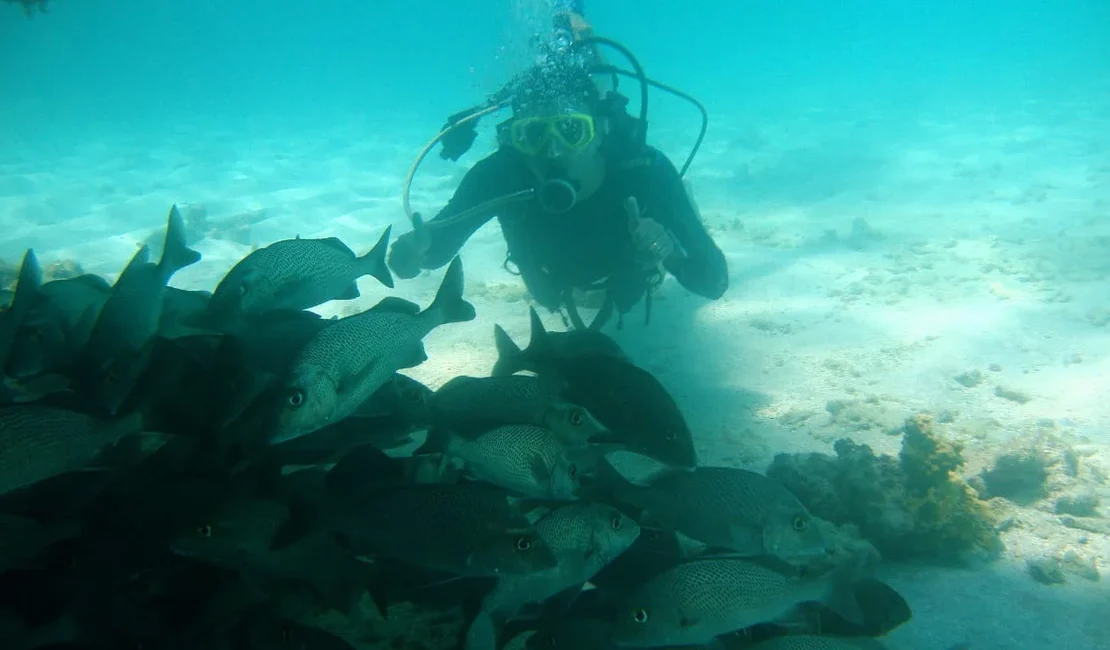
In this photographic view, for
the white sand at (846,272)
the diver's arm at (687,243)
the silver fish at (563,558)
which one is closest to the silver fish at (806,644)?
the silver fish at (563,558)

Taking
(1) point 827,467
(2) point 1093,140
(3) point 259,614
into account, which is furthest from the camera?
(2) point 1093,140

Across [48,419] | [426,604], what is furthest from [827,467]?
[48,419]

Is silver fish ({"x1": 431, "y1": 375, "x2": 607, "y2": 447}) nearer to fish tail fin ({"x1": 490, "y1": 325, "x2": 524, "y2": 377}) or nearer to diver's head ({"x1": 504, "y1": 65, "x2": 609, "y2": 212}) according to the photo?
fish tail fin ({"x1": 490, "y1": 325, "x2": 524, "y2": 377})

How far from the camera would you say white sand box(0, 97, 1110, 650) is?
5.18 metres

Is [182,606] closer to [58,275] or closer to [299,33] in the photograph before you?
[58,275]

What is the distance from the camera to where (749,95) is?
4388 centimetres

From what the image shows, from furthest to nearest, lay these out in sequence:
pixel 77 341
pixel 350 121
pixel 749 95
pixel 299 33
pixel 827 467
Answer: pixel 299 33, pixel 749 95, pixel 350 121, pixel 827 467, pixel 77 341

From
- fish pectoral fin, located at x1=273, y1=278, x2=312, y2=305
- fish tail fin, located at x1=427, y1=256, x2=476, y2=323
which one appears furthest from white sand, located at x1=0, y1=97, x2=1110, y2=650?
fish pectoral fin, located at x1=273, y1=278, x2=312, y2=305

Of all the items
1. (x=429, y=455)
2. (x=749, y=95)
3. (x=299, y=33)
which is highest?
(x=299, y=33)

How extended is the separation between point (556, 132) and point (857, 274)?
23.7 feet

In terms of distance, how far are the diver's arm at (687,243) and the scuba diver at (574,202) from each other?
0.04ft

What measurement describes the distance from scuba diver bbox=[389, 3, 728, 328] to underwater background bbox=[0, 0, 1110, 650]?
3.96 ft

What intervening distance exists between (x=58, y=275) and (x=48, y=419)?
11173 mm

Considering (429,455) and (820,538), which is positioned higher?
(429,455)
